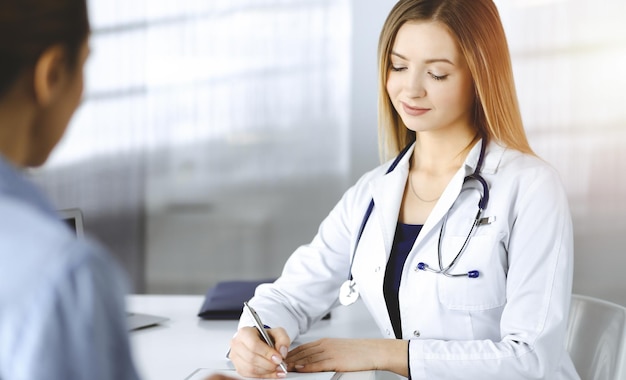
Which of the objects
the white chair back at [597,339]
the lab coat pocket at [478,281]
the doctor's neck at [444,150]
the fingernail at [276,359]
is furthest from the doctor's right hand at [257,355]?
the white chair back at [597,339]

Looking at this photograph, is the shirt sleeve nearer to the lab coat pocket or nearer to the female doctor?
the female doctor

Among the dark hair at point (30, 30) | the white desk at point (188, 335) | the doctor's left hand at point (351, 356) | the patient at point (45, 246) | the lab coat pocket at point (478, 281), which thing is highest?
the dark hair at point (30, 30)

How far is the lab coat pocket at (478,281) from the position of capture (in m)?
1.58

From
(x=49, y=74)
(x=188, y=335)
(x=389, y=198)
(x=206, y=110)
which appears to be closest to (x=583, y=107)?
(x=206, y=110)

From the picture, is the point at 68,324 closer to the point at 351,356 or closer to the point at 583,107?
the point at 351,356

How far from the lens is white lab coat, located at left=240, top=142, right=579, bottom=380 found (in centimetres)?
149

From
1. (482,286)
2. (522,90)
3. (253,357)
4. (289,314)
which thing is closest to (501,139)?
(482,286)

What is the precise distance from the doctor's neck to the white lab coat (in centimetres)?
7

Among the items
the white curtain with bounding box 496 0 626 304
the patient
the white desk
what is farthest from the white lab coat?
the white curtain with bounding box 496 0 626 304

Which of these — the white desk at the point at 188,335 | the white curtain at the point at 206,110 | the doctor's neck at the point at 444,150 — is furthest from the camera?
the white curtain at the point at 206,110

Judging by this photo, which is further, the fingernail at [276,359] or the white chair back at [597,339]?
the white chair back at [597,339]

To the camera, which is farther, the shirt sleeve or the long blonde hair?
the long blonde hair

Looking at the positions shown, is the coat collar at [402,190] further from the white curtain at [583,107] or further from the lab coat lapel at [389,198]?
the white curtain at [583,107]

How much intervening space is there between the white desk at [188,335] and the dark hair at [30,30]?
866mm
